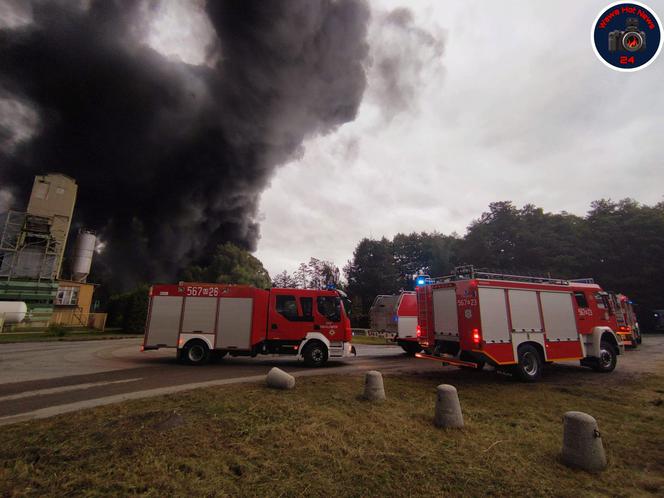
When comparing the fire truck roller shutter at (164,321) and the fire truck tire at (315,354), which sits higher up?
the fire truck roller shutter at (164,321)

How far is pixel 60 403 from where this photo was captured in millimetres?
6496

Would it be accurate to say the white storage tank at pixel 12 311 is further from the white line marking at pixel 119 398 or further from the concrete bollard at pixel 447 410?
the concrete bollard at pixel 447 410

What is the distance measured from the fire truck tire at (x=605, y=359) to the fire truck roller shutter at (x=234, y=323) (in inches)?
493

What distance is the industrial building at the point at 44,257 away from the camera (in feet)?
113

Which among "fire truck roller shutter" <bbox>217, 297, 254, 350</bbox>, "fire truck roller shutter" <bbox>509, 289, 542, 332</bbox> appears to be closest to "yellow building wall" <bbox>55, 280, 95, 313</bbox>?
"fire truck roller shutter" <bbox>217, 297, 254, 350</bbox>

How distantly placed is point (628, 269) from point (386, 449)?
49816 millimetres

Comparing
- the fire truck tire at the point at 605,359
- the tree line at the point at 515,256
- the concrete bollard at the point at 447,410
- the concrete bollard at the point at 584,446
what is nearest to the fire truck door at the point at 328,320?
the concrete bollard at the point at 447,410

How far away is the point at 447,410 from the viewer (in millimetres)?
5301

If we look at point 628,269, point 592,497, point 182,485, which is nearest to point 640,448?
point 592,497

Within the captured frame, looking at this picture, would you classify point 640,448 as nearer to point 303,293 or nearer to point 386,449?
point 386,449

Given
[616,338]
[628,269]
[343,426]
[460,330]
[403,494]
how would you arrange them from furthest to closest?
[628,269] → [616,338] → [460,330] → [343,426] → [403,494]

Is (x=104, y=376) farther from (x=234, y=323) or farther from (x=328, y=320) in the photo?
(x=328, y=320)

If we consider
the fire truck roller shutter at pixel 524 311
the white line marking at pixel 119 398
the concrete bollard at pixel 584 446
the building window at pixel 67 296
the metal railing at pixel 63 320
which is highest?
→ the building window at pixel 67 296

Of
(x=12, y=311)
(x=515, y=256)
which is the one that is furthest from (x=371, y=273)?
(x=12, y=311)
